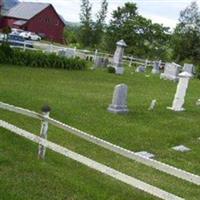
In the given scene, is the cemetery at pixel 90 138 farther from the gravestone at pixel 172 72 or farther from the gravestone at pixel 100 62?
the gravestone at pixel 100 62

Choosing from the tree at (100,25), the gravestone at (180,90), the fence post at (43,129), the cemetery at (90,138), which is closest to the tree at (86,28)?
the tree at (100,25)

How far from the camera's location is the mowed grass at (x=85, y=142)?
22.7ft

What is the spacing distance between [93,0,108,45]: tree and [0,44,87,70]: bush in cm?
2683

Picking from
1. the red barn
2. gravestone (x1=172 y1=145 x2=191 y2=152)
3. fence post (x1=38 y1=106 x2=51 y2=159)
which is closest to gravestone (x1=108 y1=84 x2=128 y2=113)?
gravestone (x1=172 y1=145 x2=191 y2=152)

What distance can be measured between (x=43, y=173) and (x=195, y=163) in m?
3.74

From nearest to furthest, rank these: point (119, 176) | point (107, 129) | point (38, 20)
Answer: point (119, 176) < point (107, 129) < point (38, 20)

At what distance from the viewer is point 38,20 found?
216 feet

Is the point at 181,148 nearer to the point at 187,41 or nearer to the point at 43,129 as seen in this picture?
the point at 43,129

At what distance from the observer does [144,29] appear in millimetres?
50375

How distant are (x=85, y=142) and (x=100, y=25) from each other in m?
46.1

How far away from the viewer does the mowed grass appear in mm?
6926

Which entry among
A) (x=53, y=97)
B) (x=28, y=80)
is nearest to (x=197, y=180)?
(x=53, y=97)

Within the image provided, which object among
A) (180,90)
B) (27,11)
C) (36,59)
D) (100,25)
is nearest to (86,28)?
(100,25)

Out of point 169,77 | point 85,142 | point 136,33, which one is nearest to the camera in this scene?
point 85,142
